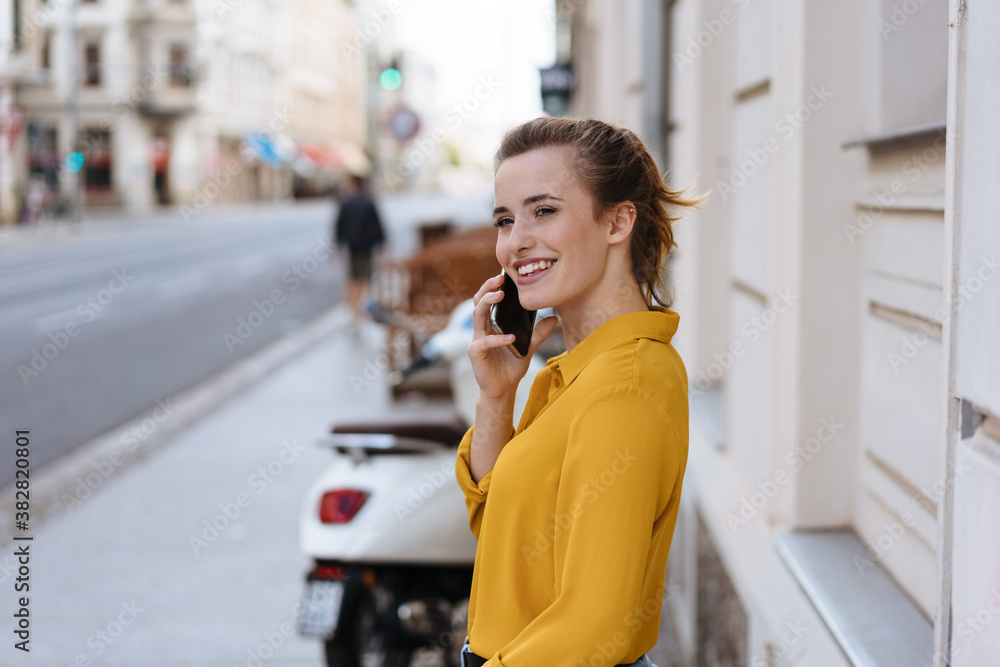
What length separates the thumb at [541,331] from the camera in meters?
1.68

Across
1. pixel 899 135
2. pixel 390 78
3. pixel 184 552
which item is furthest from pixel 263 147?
pixel 899 135

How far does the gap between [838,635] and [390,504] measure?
1.66m

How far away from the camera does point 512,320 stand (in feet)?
5.52

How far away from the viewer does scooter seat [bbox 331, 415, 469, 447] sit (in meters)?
3.39

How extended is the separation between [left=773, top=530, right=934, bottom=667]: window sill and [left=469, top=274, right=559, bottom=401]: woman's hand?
877 mm

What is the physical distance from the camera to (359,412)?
8211mm

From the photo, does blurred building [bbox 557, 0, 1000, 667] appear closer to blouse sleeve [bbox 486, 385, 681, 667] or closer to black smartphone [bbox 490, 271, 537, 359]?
black smartphone [bbox 490, 271, 537, 359]

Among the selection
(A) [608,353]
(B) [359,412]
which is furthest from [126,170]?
(A) [608,353]

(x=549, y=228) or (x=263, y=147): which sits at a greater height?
(x=263, y=147)

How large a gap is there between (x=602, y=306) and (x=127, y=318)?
1335 centimetres

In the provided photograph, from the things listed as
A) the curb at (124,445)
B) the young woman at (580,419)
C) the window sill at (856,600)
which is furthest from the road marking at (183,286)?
the young woman at (580,419)

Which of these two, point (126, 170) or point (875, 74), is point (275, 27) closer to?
point (126, 170)

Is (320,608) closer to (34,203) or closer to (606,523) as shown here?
(606,523)

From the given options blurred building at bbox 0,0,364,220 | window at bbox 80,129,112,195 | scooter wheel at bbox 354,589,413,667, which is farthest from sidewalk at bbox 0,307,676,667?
window at bbox 80,129,112,195
